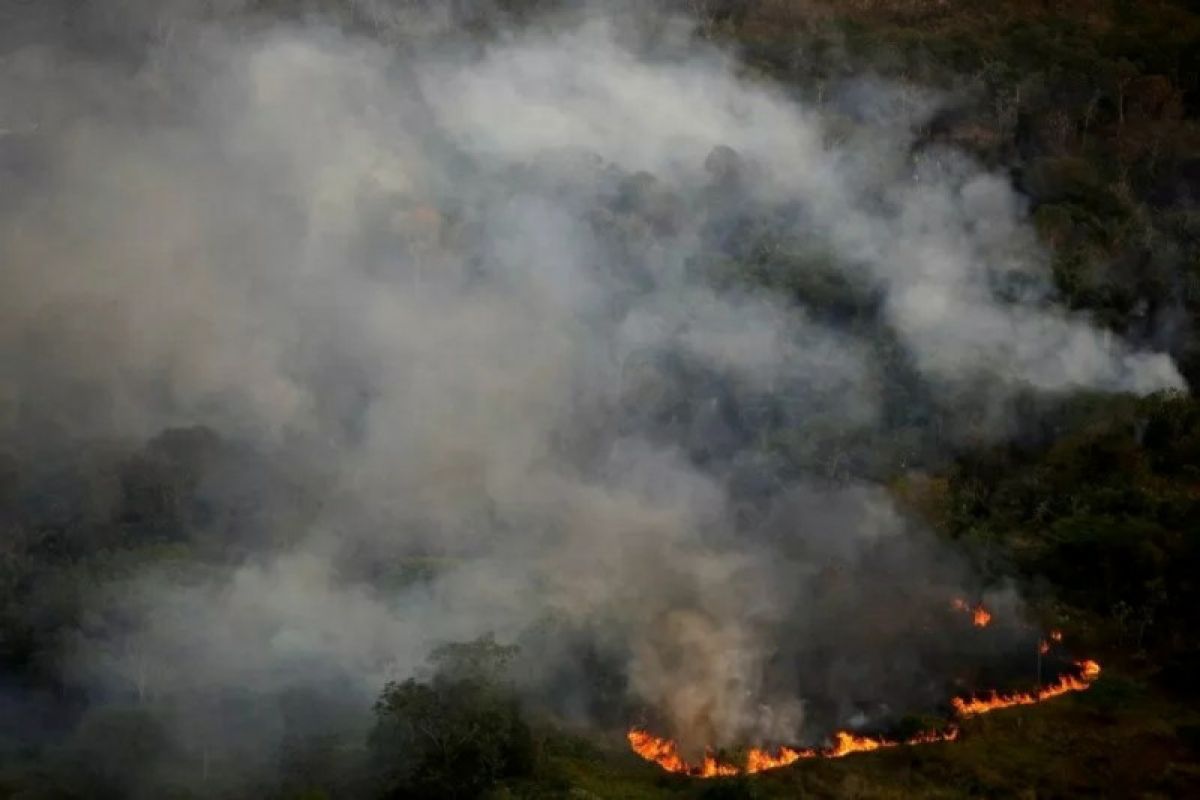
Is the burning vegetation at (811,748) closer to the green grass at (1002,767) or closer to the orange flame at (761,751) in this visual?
the orange flame at (761,751)

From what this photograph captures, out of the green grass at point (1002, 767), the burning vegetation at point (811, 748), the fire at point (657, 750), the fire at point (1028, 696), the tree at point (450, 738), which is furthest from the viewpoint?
the fire at point (1028, 696)

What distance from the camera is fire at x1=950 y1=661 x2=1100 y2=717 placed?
198 ft

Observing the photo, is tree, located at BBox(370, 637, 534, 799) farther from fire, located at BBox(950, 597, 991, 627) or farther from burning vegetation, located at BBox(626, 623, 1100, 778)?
fire, located at BBox(950, 597, 991, 627)

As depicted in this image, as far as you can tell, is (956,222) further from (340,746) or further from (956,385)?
(340,746)

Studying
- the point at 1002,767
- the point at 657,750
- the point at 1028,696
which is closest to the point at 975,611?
the point at 1028,696

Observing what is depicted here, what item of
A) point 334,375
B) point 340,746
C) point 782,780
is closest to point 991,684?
point 782,780

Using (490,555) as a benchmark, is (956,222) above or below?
above

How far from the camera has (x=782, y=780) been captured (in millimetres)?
53844

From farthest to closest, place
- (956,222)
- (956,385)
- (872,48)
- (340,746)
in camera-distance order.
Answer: (872,48) → (956,222) → (956,385) → (340,746)

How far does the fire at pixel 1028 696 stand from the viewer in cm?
6041

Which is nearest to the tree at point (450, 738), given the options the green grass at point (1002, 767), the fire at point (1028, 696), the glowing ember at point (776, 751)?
the green grass at point (1002, 767)

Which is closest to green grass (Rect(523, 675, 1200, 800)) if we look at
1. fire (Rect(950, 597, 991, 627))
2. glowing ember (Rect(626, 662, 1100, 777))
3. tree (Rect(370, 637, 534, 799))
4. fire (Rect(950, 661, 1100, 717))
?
glowing ember (Rect(626, 662, 1100, 777))

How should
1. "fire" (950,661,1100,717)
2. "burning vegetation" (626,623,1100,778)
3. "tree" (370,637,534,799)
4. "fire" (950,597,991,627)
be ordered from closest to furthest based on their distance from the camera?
"tree" (370,637,534,799), "burning vegetation" (626,623,1100,778), "fire" (950,661,1100,717), "fire" (950,597,991,627)

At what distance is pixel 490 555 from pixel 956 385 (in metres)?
40.9
